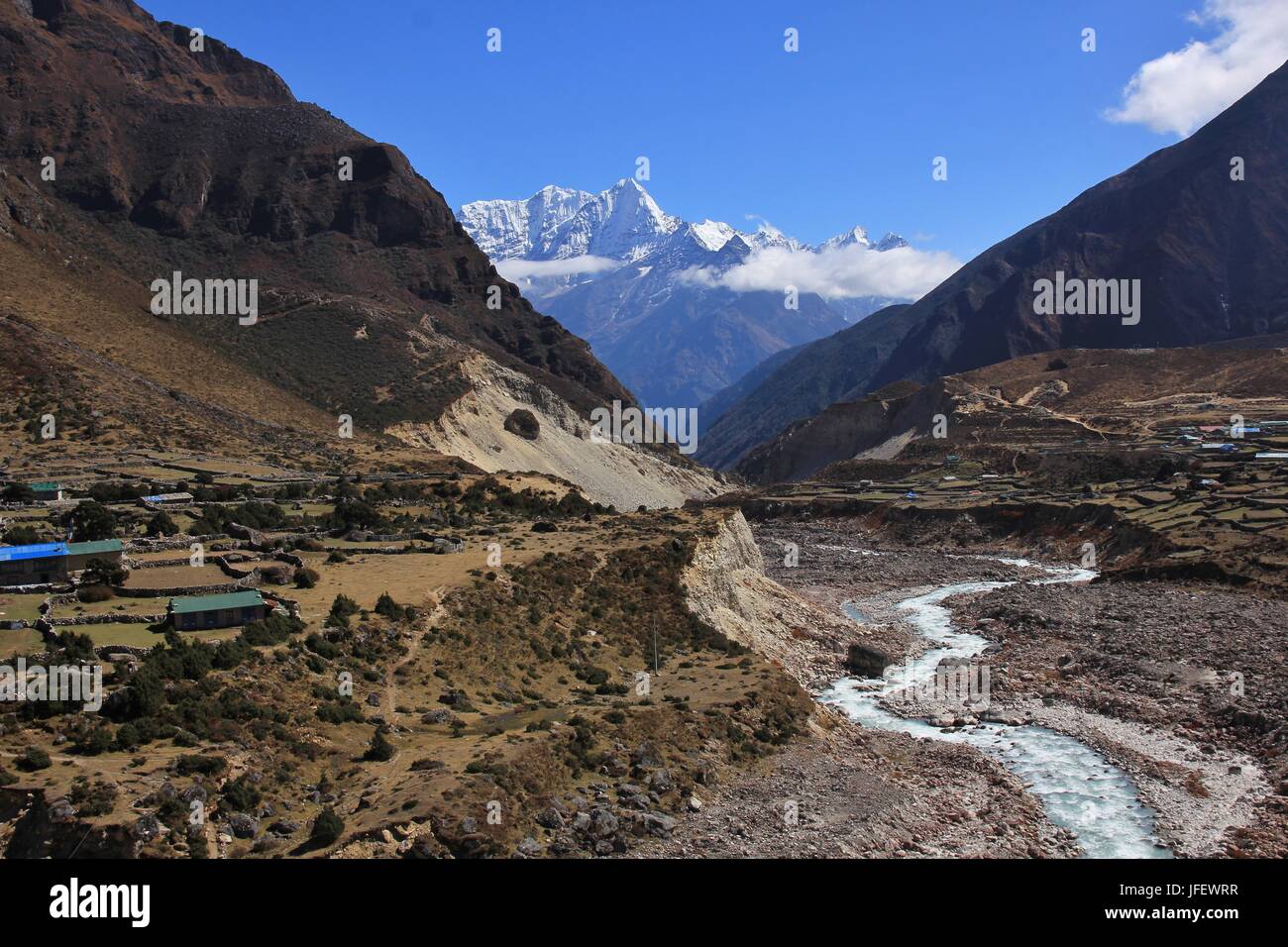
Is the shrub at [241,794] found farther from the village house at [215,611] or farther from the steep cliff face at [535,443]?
the steep cliff face at [535,443]

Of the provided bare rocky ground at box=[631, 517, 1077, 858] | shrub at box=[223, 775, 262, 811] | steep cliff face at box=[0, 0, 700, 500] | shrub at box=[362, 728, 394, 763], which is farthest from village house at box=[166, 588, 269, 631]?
steep cliff face at box=[0, 0, 700, 500]

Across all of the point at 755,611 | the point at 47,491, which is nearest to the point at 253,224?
the point at 47,491

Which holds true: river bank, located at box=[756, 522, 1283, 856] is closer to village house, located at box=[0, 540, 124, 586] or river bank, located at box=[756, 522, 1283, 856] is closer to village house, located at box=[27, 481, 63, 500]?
village house, located at box=[0, 540, 124, 586]

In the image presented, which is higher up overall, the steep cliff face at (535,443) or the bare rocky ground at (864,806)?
the steep cliff face at (535,443)

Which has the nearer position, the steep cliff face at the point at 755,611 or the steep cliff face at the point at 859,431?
the steep cliff face at the point at 755,611

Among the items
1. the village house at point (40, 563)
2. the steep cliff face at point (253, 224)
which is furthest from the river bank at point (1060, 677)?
the steep cliff face at point (253, 224)

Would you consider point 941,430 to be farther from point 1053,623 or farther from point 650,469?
point 1053,623

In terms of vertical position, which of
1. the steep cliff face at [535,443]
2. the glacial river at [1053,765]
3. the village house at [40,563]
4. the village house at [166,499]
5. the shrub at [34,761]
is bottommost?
→ the glacial river at [1053,765]
